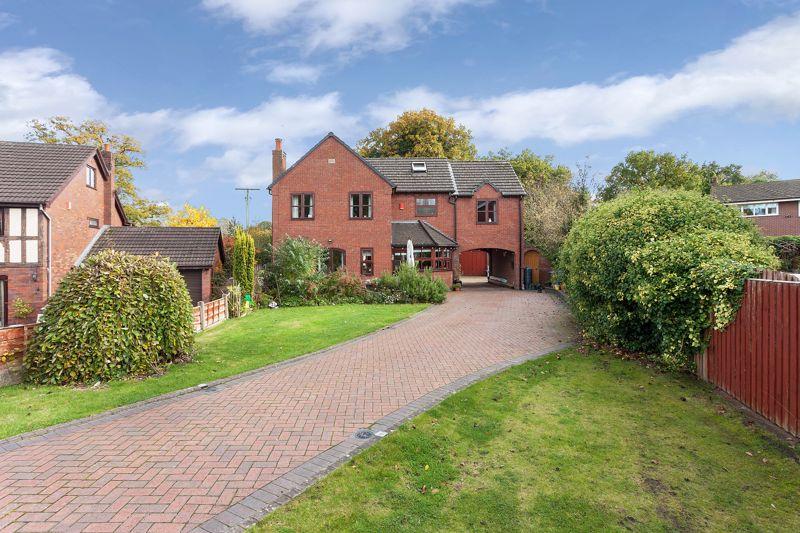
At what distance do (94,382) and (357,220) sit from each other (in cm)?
1817

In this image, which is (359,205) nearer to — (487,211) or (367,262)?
(367,262)

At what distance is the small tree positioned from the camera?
1950 cm

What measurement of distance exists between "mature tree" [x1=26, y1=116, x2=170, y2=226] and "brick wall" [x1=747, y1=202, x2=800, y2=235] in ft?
158

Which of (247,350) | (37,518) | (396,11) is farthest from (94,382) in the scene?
(396,11)

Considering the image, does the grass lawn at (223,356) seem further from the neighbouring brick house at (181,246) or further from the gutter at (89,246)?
the gutter at (89,246)

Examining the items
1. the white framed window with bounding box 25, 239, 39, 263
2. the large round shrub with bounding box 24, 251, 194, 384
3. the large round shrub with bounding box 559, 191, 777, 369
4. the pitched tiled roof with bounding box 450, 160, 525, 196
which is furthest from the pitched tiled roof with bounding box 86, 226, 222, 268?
the pitched tiled roof with bounding box 450, 160, 525, 196

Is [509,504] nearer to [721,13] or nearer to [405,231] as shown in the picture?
[721,13]

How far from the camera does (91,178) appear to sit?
20.1 metres

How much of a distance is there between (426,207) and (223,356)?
64.0ft

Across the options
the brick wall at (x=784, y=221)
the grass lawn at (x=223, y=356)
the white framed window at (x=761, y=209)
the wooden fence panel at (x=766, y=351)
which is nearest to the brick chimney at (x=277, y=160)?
the grass lawn at (x=223, y=356)

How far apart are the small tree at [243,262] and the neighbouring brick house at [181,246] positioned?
2.98 feet

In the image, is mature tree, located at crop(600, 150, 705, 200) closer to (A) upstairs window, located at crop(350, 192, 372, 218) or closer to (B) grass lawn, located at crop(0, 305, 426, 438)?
(A) upstairs window, located at crop(350, 192, 372, 218)

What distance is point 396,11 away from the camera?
12750mm

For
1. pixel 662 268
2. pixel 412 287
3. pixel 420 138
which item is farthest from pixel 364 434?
pixel 420 138
